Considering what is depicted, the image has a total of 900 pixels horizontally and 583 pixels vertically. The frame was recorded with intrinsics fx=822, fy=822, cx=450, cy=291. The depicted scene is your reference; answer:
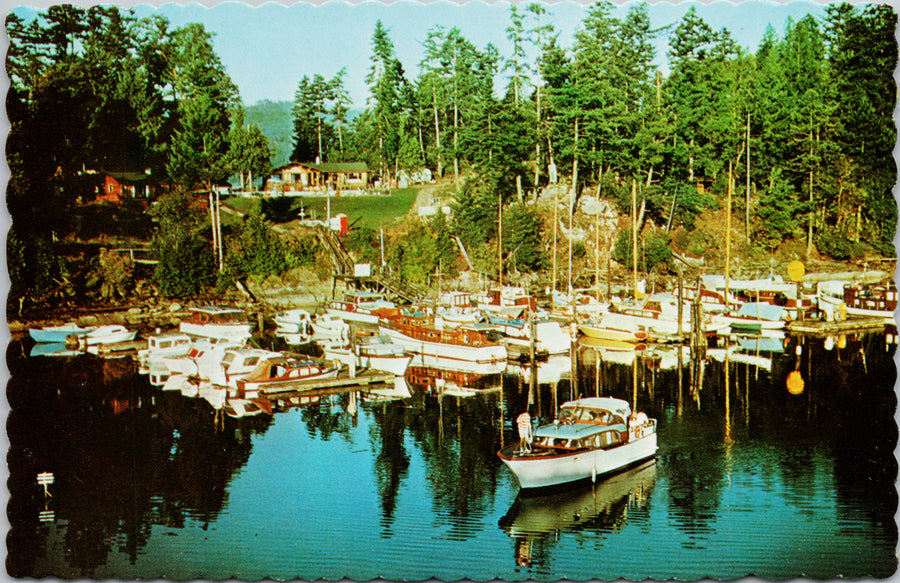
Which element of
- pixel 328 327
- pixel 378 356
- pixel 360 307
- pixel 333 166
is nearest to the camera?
pixel 333 166

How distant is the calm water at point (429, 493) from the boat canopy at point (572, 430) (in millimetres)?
721

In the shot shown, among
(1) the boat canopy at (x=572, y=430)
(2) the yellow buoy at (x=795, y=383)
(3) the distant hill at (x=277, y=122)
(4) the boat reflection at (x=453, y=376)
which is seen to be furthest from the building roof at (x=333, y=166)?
(2) the yellow buoy at (x=795, y=383)

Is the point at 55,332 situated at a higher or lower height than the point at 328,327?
higher

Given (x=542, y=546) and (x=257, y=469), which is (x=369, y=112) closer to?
(x=257, y=469)

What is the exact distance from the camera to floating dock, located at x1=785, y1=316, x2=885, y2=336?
53.5 ft

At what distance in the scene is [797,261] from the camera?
55.0 ft

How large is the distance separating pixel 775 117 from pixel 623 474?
8513mm

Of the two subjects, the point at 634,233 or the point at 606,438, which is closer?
the point at 606,438

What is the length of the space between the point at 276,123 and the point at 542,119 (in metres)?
4.86

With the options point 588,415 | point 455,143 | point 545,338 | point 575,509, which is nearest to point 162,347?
point 455,143

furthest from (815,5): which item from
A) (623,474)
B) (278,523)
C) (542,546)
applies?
(278,523)

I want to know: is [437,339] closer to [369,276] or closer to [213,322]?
[369,276]

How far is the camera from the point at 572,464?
10930mm

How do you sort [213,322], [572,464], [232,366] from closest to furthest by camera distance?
[572,464] < [232,366] < [213,322]
